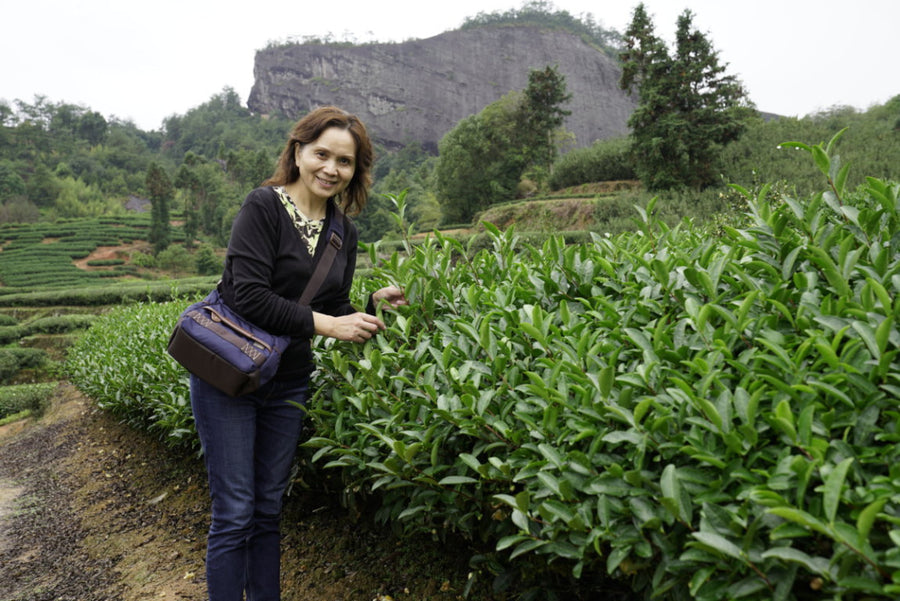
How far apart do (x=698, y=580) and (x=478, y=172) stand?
38.2m

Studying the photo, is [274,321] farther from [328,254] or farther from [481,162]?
[481,162]

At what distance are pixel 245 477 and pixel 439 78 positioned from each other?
110m

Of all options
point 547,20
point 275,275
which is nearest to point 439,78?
point 547,20

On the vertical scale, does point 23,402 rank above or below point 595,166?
below

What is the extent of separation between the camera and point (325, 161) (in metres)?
2.10

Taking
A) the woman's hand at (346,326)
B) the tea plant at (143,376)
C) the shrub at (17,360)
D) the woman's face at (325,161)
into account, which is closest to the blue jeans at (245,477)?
the woman's hand at (346,326)

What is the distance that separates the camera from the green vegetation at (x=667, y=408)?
1.03m

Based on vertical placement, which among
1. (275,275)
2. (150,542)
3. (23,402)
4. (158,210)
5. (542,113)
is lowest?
(23,402)

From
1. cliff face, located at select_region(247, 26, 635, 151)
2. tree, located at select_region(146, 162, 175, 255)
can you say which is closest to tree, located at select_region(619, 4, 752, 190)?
tree, located at select_region(146, 162, 175, 255)

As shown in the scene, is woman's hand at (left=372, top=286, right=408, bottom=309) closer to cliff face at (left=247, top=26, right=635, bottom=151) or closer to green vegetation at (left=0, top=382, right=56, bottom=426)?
green vegetation at (left=0, top=382, right=56, bottom=426)

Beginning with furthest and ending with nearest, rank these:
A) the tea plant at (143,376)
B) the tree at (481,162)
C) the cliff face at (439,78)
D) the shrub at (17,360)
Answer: the cliff face at (439,78) < the tree at (481,162) < the shrub at (17,360) < the tea plant at (143,376)

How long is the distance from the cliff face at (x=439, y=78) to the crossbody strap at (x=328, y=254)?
321ft

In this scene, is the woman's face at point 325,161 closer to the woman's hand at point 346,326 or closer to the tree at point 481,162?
the woman's hand at point 346,326

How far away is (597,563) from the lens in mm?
1543
